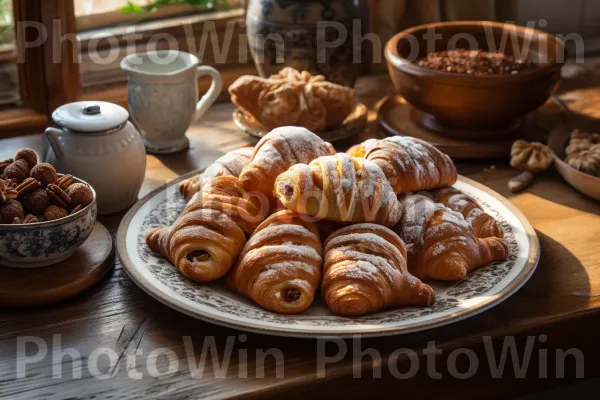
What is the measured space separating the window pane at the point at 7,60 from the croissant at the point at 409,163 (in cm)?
80

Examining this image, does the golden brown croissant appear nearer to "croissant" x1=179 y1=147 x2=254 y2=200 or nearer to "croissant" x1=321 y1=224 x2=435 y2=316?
"croissant" x1=179 y1=147 x2=254 y2=200

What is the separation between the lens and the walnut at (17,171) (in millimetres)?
1120

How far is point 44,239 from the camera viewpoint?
1.05 m

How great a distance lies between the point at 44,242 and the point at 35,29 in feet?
2.33

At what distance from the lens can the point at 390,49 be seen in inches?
62.6

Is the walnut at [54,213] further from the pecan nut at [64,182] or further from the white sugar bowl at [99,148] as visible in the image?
the white sugar bowl at [99,148]

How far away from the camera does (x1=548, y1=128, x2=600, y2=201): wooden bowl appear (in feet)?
4.46

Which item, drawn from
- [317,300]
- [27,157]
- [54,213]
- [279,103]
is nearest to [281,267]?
[317,300]

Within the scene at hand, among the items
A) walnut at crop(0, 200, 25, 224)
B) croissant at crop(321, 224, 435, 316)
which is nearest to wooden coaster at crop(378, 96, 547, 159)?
croissant at crop(321, 224, 435, 316)

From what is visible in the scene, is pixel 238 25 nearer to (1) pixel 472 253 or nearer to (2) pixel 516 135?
(2) pixel 516 135

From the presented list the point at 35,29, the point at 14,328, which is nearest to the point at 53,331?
the point at 14,328

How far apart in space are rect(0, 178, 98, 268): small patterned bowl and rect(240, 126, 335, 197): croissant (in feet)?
0.72

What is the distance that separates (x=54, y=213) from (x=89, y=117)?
24 centimetres

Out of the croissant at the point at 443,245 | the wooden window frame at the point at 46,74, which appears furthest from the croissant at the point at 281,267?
the wooden window frame at the point at 46,74
